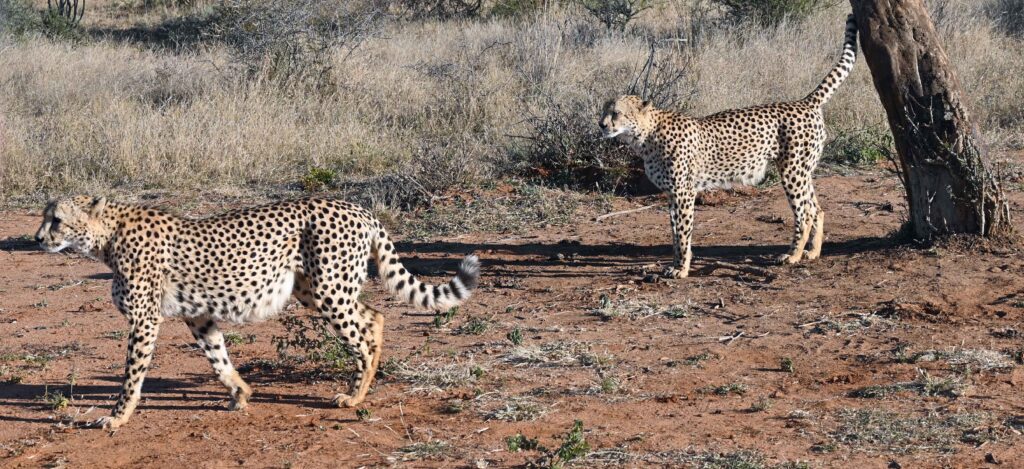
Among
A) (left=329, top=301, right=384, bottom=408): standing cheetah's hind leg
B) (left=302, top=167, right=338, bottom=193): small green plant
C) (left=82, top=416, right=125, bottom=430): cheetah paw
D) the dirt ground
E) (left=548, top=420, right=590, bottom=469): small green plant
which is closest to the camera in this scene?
(left=548, top=420, right=590, bottom=469): small green plant

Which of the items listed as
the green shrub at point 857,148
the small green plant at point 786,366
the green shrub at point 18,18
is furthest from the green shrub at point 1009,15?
the green shrub at point 18,18

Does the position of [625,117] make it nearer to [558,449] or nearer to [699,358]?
[699,358]

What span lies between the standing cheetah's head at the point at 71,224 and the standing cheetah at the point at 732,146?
3640 mm

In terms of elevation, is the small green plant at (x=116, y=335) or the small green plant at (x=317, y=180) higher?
the small green plant at (x=317, y=180)

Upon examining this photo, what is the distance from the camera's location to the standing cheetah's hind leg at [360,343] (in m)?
5.83

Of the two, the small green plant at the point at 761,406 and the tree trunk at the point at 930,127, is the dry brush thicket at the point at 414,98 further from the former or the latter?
the small green plant at the point at 761,406

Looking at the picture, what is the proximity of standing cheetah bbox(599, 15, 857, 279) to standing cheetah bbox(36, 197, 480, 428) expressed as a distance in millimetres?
2715

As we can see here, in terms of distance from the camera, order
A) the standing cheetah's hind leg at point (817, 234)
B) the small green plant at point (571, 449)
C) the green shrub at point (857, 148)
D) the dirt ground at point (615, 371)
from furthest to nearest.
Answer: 1. the green shrub at point (857, 148)
2. the standing cheetah's hind leg at point (817, 234)
3. the dirt ground at point (615, 371)
4. the small green plant at point (571, 449)

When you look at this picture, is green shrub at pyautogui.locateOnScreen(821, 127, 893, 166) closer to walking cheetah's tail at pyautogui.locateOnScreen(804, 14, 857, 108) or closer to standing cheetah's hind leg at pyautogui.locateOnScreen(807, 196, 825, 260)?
walking cheetah's tail at pyautogui.locateOnScreen(804, 14, 857, 108)

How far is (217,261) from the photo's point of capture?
5734 mm

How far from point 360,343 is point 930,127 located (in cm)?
420

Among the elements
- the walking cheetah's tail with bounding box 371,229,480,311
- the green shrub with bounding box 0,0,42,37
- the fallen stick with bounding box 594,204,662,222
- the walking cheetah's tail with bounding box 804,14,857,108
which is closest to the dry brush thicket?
the fallen stick with bounding box 594,204,662,222

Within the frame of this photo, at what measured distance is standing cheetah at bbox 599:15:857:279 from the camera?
8234mm

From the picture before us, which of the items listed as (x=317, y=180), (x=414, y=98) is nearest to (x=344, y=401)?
(x=317, y=180)
